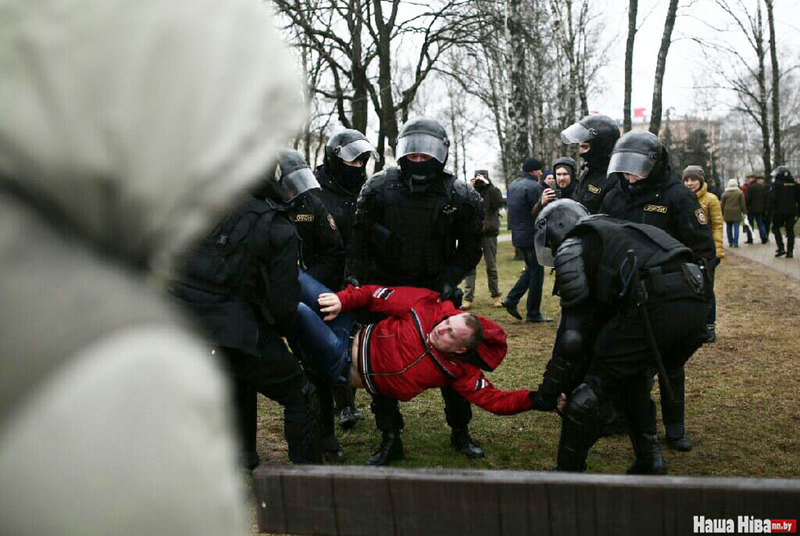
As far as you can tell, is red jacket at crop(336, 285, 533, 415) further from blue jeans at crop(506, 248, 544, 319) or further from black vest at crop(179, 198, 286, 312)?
blue jeans at crop(506, 248, 544, 319)

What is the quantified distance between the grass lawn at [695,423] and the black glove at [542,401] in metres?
0.86

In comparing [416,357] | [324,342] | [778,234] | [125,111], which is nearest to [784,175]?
[778,234]

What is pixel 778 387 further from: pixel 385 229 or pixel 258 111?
pixel 258 111

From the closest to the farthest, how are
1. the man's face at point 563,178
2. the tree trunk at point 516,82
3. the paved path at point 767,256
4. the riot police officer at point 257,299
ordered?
the riot police officer at point 257,299, the man's face at point 563,178, the paved path at point 767,256, the tree trunk at point 516,82

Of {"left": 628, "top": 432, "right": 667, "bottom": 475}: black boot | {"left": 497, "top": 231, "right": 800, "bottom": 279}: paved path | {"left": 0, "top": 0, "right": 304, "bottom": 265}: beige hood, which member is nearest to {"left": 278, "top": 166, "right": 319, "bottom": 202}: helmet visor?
{"left": 628, "top": 432, "right": 667, "bottom": 475}: black boot

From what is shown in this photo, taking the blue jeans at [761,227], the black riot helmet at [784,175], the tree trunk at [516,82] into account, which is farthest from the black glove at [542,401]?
the blue jeans at [761,227]

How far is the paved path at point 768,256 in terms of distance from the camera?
47.6 ft

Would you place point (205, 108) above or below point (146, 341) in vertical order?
above

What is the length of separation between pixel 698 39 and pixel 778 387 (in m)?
16.2

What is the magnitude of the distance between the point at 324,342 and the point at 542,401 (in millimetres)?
1330

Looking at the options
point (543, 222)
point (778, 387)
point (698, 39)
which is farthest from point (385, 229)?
point (698, 39)

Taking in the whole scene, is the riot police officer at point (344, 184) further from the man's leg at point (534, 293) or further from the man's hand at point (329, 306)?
the man's leg at point (534, 293)

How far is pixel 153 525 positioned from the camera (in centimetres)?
49

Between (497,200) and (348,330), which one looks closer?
(348,330)
